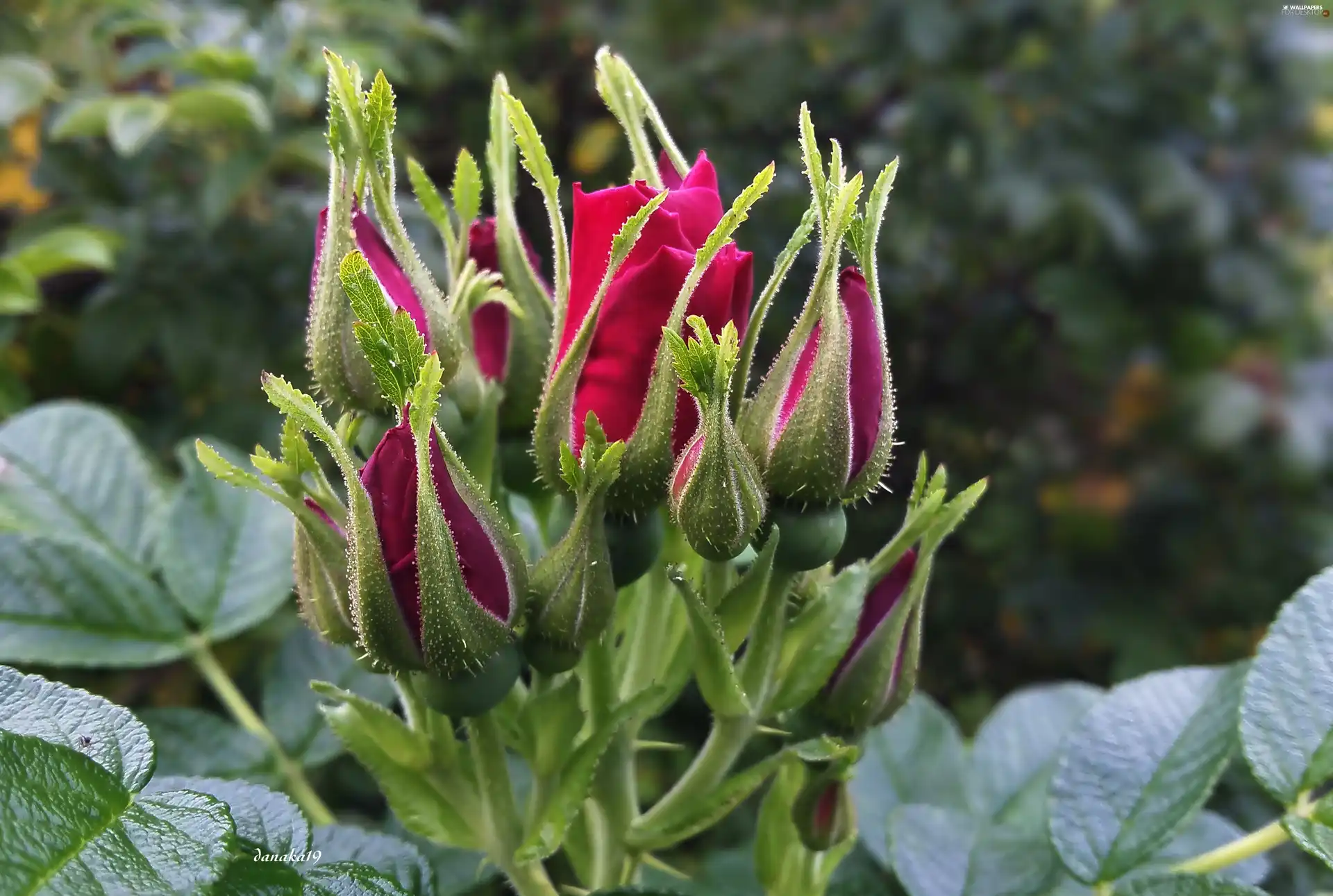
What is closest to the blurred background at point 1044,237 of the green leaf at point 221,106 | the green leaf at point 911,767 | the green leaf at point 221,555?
the green leaf at point 221,106

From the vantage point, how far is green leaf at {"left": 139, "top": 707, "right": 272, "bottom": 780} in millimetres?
885

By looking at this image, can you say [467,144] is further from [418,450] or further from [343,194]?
[418,450]

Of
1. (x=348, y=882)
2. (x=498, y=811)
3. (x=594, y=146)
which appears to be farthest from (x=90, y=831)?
(x=594, y=146)

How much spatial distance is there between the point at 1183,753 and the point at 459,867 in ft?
1.88

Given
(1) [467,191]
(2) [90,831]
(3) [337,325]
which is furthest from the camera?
(1) [467,191]

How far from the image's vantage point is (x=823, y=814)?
0.75m

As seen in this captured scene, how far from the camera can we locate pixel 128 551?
1013 millimetres

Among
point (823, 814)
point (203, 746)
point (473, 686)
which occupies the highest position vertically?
point (473, 686)

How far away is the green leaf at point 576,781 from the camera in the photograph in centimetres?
65

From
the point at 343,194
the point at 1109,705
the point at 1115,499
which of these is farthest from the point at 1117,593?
the point at 343,194

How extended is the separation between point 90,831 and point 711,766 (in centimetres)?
37

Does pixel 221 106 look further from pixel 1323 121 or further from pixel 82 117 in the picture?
pixel 1323 121

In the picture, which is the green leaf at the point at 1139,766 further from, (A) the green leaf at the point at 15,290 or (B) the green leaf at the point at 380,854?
(A) the green leaf at the point at 15,290

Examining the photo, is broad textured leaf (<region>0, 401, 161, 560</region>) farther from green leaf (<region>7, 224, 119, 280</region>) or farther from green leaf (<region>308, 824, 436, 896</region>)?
green leaf (<region>308, 824, 436, 896</region>)
